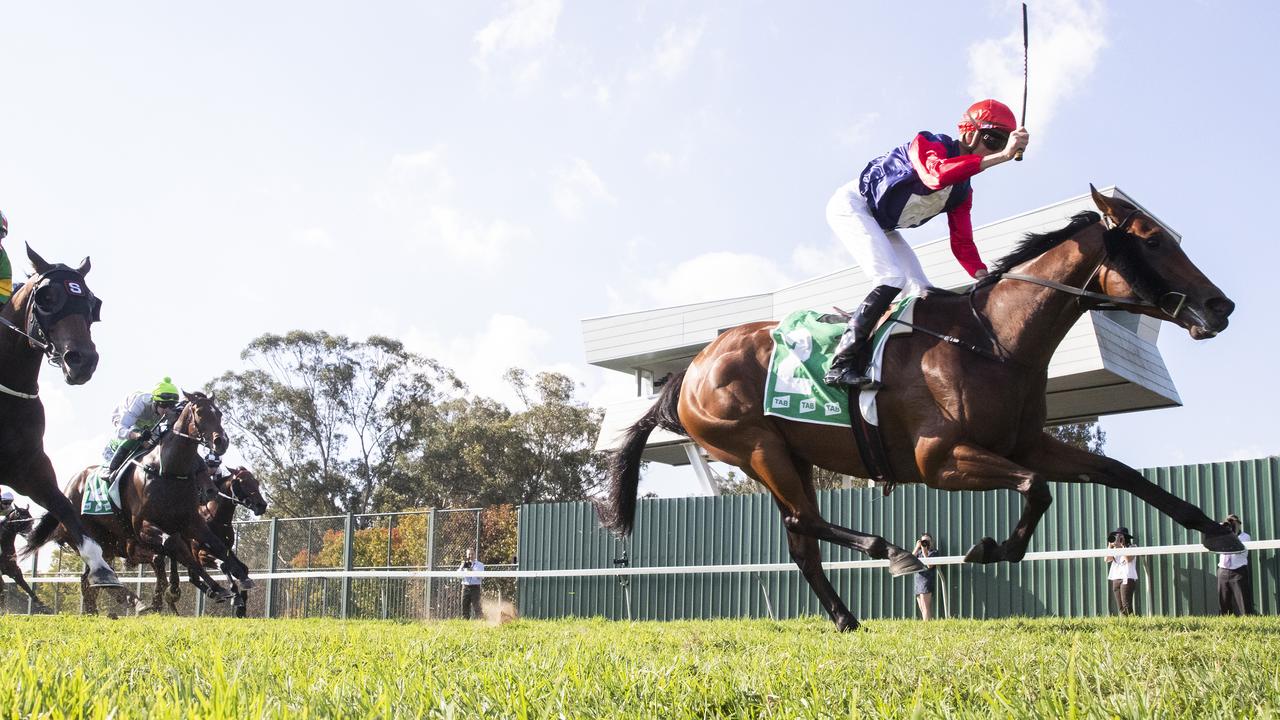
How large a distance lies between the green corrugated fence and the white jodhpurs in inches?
332

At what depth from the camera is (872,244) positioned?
6.62 m

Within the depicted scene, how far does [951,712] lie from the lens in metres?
2.50

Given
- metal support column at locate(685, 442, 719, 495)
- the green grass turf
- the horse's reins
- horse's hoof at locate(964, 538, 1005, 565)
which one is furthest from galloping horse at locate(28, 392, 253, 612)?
metal support column at locate(685, 442, 719, 495)

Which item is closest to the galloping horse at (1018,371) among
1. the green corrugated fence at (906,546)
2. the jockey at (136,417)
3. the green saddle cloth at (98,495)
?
the green corrugated fence at (906,546)

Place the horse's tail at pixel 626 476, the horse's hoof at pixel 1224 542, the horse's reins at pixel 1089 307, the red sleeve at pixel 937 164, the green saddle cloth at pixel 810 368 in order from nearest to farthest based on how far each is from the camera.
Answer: the horse's hoof at pixel 1224 542
the horse's reins at pixel 1089 307
the red sleeve at pixel 937 164
the green saddle cloth at pixel 810 368
the horse's tail at pixel 626 476

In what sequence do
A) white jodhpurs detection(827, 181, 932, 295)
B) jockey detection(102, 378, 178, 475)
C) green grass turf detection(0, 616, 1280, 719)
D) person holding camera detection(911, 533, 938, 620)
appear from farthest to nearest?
1. person holding camera detection(911, 533, 938, 620)
2. jockey detection(102, 378, 178, 475)
3. white jodhpurs detection(827, 181, 932, 295)
4. green grass turf detection(0, 616, 1280, 719)

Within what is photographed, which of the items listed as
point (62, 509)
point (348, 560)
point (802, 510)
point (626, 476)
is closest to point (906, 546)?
point (626, 476)

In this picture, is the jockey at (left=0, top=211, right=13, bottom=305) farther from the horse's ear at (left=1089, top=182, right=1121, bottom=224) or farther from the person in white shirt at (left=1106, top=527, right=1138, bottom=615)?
the person in white shirt at (left=1106, top=527, right=1138, bottom=615)

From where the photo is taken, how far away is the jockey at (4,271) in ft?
24.2

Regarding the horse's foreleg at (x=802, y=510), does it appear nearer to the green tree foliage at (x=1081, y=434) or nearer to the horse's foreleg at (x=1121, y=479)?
the horse's foreleg at (x=1121, y=479)

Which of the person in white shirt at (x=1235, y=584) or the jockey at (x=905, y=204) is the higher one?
the jockey at (x=905, y=204)

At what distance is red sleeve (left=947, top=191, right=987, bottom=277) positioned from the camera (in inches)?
265

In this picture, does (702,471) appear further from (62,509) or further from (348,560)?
(62,509)

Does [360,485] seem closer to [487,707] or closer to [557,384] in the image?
[557,384]
